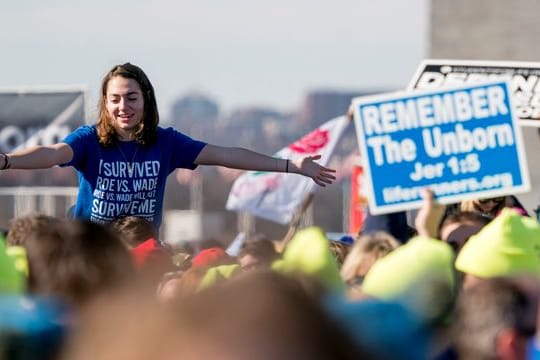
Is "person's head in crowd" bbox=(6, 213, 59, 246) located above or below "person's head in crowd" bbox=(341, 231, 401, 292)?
above

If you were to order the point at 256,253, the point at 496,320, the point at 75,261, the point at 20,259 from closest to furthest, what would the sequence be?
the point at 75,261, the point at 496,320, the point at 20,259, the point at 256,253

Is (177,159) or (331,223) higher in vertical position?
(177,159)

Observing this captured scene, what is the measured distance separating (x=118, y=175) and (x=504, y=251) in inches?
71.8

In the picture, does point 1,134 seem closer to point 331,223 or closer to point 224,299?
point 224,299

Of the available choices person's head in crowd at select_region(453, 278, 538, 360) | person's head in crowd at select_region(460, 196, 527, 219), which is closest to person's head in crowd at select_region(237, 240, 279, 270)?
person's head in crowd at select_region(460, 196, 527, 219)

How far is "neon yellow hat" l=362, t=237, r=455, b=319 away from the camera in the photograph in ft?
10.6

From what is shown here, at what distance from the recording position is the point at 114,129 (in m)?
5.88

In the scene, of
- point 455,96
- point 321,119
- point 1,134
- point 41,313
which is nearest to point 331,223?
point 321,119

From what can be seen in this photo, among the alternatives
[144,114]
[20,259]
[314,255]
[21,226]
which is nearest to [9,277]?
[20,259]

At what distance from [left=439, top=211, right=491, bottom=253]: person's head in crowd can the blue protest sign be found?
125 cm

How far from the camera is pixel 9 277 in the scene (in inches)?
132

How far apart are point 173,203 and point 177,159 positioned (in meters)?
37.9

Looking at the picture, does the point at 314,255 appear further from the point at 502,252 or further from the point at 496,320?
the point at 502,252

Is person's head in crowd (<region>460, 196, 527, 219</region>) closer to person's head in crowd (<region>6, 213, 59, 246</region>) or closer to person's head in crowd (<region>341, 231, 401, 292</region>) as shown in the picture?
person's head in crowd (<region>341, 231, 401, 292</region>)
